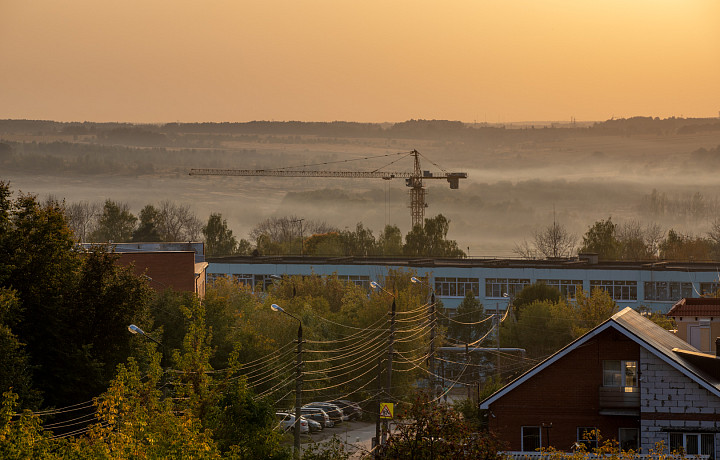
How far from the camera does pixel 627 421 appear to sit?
42.9 metres

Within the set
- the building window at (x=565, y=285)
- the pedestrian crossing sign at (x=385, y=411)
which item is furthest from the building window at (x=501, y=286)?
the pedestrian crossing sign at (x=385, y=411)

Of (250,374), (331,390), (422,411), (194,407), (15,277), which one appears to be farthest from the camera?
(331,390)

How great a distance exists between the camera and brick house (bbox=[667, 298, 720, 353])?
64875mm

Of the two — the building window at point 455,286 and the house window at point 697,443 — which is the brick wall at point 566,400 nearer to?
the house window at point 697,443

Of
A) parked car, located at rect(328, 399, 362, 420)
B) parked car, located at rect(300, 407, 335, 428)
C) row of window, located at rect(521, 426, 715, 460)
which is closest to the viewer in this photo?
row of window, located at rect(521, 426, 715, 460)

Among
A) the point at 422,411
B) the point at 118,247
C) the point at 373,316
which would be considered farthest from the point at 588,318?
the point at 422,411

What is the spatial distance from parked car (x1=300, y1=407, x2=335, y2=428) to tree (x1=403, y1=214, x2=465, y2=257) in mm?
118020

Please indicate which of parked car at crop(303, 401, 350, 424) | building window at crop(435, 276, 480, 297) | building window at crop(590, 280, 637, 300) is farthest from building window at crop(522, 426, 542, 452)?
building window at crop(435, 276, 480, 297)

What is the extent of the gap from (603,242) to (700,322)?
115 metres

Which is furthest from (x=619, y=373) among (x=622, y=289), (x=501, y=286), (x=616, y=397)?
(x=501, y=286)

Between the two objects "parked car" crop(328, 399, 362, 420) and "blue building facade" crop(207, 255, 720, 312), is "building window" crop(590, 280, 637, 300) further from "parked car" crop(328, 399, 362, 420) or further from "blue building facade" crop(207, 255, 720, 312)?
"parked car" crop(328, 399, 362, 420)

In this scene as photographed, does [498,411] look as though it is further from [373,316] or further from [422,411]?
[373,316]

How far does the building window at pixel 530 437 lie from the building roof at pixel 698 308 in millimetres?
27156

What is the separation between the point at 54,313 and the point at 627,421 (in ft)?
85.9
